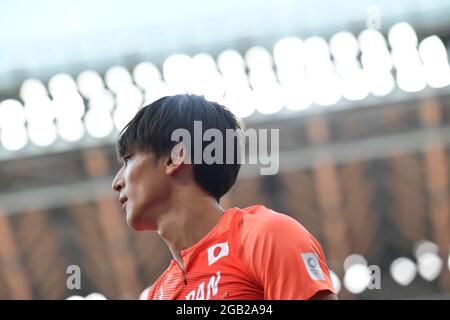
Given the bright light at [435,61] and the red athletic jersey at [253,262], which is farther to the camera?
the bright light at [435,61]

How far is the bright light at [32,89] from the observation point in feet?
52.9

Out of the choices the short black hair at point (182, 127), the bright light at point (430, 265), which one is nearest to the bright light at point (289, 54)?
the bright light at point (430, 265)

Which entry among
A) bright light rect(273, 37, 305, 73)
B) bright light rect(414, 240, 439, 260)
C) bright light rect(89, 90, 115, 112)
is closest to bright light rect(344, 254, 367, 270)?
bright light rect(414, 240, 439, 260)

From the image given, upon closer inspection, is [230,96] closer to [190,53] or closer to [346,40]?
[190,53]

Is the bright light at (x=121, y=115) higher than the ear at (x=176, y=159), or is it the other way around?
the bright light at (x=121, y=115)

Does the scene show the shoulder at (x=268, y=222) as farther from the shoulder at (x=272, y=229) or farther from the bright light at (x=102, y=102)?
the bright light at (x=102, y=102)

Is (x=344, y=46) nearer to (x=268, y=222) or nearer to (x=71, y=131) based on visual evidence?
(x=71, y=131)

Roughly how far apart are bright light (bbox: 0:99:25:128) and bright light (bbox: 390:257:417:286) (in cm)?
899

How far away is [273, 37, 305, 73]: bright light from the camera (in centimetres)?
1606

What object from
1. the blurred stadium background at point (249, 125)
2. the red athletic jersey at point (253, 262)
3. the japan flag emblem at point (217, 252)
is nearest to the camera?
the red athletic jersey at point (253, 262)

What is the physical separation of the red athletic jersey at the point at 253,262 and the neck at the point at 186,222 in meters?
0.04

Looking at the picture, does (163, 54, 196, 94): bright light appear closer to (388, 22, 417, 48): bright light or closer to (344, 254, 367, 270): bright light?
(388, 22, 417, 48): bright light

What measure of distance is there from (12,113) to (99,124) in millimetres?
2052
